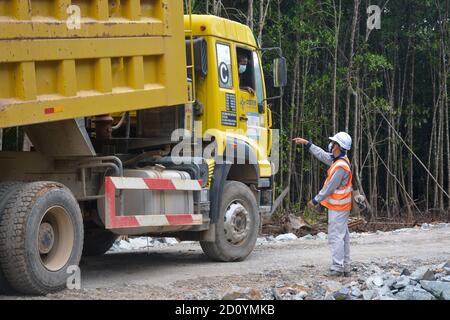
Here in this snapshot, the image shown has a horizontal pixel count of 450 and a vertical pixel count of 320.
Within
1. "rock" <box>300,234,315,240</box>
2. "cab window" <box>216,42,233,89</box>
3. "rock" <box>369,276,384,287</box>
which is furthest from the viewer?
"rock" <box>300,234,315,240</box>

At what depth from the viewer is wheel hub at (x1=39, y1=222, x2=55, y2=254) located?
23.0ft

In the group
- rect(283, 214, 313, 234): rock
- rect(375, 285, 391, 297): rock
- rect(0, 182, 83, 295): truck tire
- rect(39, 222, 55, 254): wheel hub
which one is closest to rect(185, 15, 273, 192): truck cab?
rect(0, 182, 83, 295): truck tire

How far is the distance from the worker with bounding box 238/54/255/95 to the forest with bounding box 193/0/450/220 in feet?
22.3

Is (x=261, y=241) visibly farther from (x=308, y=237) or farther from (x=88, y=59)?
(x=88, y=59)

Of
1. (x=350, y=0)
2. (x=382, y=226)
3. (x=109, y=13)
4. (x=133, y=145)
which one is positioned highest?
(x=350, y=0)

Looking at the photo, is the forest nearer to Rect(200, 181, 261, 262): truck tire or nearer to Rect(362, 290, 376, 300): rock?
Rect(200, 181, 261, 262): truck tire

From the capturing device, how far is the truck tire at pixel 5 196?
674 centimetres

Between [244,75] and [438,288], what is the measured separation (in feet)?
14.6

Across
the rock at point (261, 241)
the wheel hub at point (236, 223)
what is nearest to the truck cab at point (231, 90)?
Answer: the wheel hub at point (236, 223)

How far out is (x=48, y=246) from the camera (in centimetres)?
708

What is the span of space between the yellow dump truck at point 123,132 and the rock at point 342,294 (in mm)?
2349
